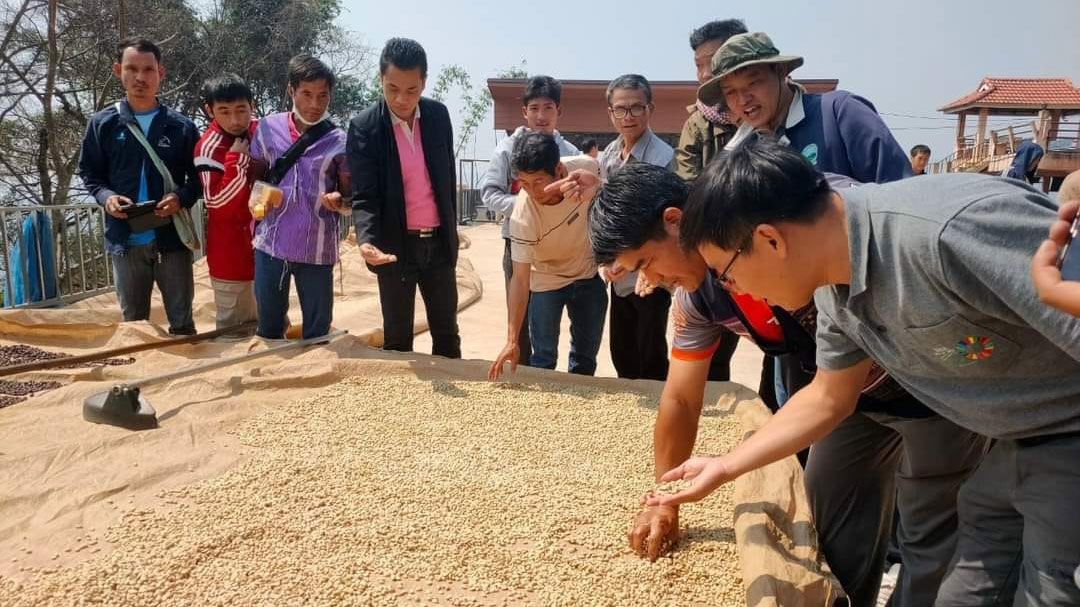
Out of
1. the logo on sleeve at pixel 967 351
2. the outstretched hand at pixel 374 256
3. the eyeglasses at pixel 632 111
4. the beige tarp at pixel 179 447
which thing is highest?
the eyeglasses at pixel 632 111

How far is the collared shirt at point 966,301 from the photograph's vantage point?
94 centimetres

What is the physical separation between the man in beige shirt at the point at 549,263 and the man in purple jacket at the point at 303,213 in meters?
0.79

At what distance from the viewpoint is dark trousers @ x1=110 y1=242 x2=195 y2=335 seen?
331cm

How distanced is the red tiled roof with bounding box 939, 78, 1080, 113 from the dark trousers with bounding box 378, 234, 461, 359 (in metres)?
14.5

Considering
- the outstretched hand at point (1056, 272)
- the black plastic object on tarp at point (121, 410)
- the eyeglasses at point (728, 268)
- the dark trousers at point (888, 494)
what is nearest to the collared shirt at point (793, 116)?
the dark trousers at point (888, 494)

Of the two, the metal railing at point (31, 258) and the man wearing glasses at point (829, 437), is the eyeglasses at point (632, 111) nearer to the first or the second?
the man wearing glasses at point (829, 437)

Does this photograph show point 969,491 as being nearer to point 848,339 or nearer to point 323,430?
point 848,339

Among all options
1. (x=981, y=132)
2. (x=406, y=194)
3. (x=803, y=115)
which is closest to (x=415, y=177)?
(x=406, y=194)

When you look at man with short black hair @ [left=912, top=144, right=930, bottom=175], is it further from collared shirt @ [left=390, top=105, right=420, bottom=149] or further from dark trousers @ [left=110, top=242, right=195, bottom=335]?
dark trousers @ [left=110, top=242, right=195, bottom=335]

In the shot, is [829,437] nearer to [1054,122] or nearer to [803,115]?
[803,115]

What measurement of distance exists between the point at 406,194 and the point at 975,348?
2238 mm

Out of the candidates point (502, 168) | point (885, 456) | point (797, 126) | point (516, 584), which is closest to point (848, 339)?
point (885, 456)

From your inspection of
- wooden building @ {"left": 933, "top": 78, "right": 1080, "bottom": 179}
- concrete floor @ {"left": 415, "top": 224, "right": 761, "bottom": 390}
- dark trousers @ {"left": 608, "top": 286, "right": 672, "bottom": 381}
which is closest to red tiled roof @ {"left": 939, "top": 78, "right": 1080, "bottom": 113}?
wooden building @ {"left": 933, "top": 78, "right": 1080, "bottom": 179}

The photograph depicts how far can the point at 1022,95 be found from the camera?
15.6m
